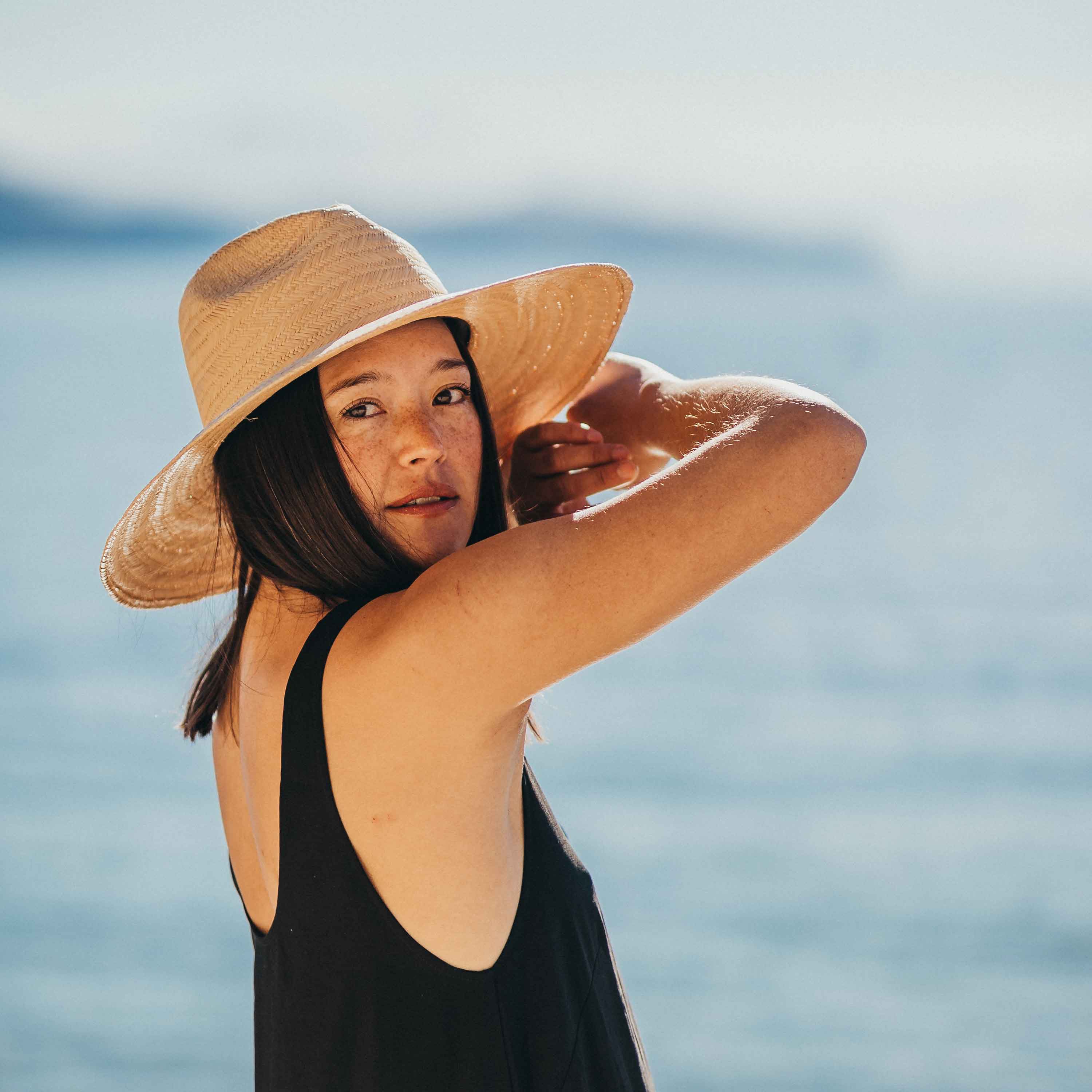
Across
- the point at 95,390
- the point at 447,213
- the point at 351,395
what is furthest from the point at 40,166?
the point at 351,395

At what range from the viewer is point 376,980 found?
1.17 meters

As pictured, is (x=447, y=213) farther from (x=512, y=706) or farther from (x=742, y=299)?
(x=512, y=706)

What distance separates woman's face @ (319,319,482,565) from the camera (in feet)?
4.34

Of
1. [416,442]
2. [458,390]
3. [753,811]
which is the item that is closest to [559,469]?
[458,390]

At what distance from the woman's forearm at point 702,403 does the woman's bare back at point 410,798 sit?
37 cm

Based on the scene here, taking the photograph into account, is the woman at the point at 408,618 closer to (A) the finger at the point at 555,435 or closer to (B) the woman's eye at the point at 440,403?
(B) the woman's eye at the point at 440,403

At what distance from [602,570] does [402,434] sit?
35 centimetres

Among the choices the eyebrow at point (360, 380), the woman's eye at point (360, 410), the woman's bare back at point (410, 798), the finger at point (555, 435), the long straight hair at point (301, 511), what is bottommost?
the woman's bare back at point (410, 798)

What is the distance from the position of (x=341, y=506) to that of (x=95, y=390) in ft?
47.0

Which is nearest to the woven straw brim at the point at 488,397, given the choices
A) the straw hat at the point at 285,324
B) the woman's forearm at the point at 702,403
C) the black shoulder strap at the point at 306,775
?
the straw hat at the point at 285,324

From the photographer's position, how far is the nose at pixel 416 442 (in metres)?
1.32

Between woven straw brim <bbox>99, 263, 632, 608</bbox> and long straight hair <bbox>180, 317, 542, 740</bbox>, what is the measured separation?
3 cm

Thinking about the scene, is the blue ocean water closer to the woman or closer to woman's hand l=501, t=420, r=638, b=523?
the woman

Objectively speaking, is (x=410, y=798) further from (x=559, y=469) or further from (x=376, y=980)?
(x=559, y=469)
